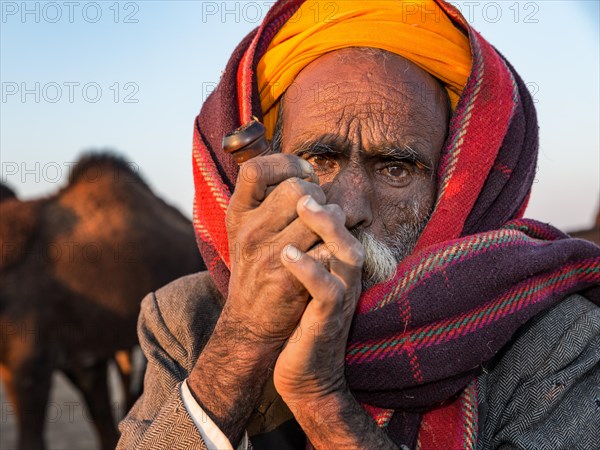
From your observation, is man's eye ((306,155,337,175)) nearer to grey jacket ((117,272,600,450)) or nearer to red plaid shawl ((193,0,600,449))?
red plaid shawl ((193,0,600,449))

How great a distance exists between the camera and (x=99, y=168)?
25.3ft

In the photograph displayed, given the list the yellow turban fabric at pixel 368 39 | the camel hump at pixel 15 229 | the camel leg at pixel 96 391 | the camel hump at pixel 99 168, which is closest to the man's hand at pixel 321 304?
the yellow turban fabric at pixel 368 39

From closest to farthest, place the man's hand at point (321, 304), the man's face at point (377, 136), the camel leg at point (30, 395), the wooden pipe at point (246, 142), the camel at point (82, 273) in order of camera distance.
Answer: the man's hand at point (321, 304)
the wooden pipe at point (246, 142)
the man's face at point (377, 136)
the camel leg at point (30, 395)
the camel at point (82, 273)

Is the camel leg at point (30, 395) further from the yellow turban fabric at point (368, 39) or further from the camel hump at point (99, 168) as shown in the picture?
the yellow turban fabric at point (368, 39)

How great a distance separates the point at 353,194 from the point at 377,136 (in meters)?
0.23

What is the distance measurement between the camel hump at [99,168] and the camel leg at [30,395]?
209 cm

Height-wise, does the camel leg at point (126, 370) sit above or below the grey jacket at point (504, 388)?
below

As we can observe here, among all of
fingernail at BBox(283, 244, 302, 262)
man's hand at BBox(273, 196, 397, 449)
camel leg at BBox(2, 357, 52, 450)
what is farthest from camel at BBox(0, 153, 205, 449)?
fingernail at BBox(283, 244, 302, 262)

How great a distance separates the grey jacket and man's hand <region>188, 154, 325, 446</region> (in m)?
0.12

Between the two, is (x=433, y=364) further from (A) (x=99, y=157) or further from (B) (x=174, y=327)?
(A) (x=99, y=157)

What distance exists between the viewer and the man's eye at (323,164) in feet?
6.96

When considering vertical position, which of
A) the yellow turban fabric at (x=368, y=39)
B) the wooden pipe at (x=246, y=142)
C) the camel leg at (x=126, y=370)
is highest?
the yellow turban fabric at (x=368, y=39)

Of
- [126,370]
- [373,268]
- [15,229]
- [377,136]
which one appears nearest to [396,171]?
[377,136]

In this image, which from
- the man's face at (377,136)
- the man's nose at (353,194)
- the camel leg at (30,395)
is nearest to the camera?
the man's nose at (353,194)
